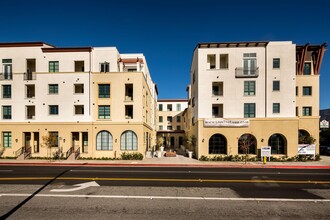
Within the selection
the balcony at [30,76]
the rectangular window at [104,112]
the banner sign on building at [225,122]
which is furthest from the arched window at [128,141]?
the balcony at [30,76]

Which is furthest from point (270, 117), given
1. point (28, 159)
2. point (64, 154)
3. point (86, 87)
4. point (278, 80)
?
point (28, 159)

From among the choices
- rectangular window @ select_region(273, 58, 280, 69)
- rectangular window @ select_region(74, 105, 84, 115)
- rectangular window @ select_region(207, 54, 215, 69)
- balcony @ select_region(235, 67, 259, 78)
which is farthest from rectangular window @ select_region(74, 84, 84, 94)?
rectangular window @ select_region(273, 58, 280, 69)

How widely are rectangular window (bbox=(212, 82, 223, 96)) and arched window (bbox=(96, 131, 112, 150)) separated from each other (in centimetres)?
1591

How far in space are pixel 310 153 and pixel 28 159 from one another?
122 ft

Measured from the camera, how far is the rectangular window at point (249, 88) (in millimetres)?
25297

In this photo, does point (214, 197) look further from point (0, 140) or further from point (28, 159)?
point (0, 140)

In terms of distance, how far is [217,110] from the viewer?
1052 inches

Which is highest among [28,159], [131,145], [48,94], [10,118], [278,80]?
[278,80]

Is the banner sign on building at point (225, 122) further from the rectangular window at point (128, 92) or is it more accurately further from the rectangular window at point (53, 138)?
the rectangular window at point (53, 138)

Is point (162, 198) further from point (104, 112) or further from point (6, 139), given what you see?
point (6, 139)

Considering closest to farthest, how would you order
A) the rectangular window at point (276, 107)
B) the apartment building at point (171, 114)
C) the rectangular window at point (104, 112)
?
1. the rectangular window at point (276, 107)
2. the rectangular window at point (104, 112)
3. the apartment building at point (171, 114)

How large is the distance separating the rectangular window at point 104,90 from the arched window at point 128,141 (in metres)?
5.99

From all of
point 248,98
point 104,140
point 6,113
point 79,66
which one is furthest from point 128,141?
point 6,113

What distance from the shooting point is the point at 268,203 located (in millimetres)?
9352
